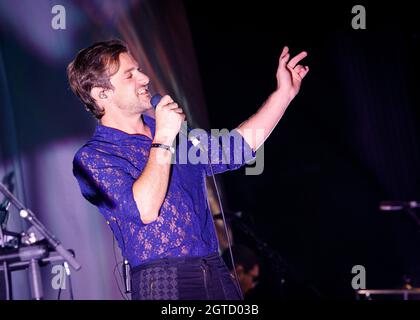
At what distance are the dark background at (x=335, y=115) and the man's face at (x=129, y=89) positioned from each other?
3.09 metres

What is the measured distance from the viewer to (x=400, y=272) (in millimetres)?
5383

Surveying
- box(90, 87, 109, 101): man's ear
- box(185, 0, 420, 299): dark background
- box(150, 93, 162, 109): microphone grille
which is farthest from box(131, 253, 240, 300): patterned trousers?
box(185, 0, 420, 299): dark background

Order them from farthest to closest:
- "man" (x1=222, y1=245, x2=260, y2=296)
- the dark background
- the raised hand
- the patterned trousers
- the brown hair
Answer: the dark background < "man" (x1=222, y1=245, x2=260, y2=296) < the raised hand < the brown hair < the patterned trousers

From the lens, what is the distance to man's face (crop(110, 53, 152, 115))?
6.86 ft

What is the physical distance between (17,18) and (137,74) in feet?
4.30

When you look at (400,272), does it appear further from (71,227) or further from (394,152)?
(71,227)

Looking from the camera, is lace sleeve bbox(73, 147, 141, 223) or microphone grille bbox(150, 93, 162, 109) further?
microphone grille bbox(150, 93, 162, 109)

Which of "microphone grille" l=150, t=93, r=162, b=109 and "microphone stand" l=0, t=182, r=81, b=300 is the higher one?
"microphone grille" l=150, t=93, r=162, b=109

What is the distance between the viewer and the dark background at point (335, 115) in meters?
5.25

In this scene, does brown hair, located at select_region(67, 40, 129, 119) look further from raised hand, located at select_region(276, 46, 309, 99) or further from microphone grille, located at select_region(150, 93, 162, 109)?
raised hand, located at select_region(276, 46, 309, 99)

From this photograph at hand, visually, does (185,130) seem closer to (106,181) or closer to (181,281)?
(106,181)

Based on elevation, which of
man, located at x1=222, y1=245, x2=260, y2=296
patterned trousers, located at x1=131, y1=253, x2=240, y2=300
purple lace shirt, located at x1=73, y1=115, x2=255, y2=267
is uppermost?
purple lace shirt, located at x1=73, y1=115, x2=255, y2=267

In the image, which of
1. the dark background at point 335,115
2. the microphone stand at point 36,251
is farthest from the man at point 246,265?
the microphone stand at point 36,251
